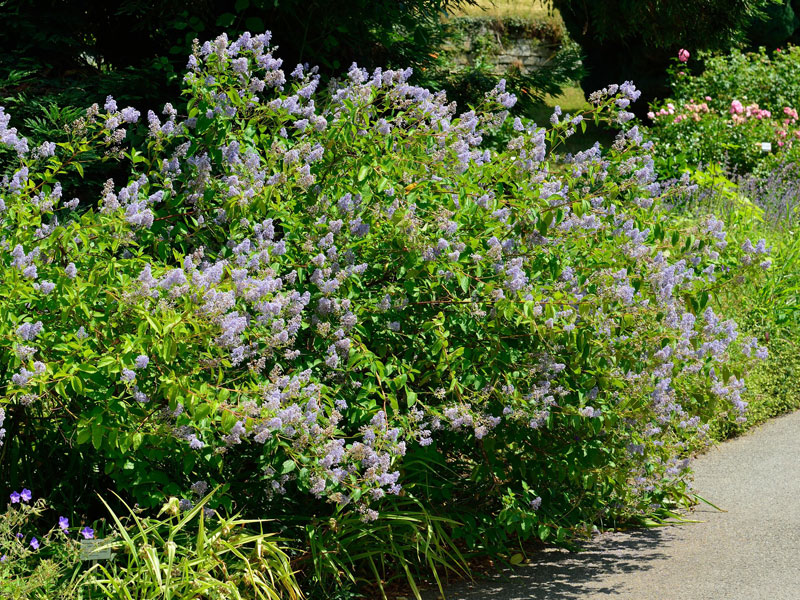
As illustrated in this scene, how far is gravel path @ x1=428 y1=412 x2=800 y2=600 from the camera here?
4.17 metres

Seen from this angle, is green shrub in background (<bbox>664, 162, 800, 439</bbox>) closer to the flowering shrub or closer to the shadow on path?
the flowering shrub

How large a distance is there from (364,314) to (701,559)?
201 cm

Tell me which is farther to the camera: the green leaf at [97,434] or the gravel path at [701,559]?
the gravel path at [701,559]

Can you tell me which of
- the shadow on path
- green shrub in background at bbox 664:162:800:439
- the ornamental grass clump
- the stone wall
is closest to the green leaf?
the ornamental grass clump

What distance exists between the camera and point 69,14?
249 inches

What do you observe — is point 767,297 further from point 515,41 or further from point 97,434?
point 515,41

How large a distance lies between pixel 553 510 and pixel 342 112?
2114 millimetres

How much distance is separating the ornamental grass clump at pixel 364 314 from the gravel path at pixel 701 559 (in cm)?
24

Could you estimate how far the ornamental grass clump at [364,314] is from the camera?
350 cm

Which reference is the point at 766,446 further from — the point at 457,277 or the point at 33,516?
the point at 33,516

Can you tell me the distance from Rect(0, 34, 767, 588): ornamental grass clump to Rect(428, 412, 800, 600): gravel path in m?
0.24

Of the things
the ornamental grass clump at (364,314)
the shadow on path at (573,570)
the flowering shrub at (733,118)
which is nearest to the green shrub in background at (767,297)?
the flowering shrub at (733,118)

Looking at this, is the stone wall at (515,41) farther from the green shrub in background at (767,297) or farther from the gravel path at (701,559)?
the gravel path at (701,559)

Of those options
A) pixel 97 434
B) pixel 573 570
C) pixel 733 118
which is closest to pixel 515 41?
pixel 733 118
